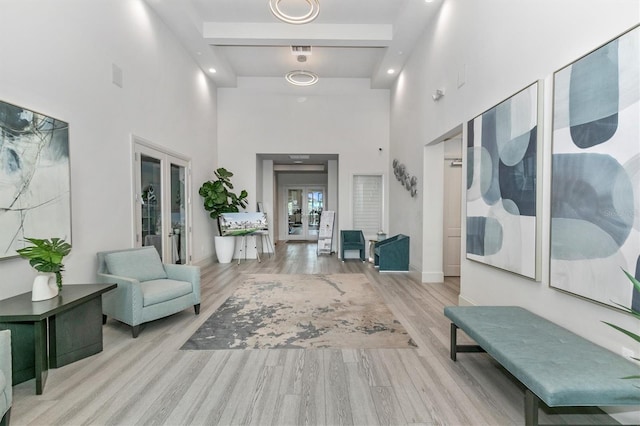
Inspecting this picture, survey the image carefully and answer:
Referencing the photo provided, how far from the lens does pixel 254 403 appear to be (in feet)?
7.23

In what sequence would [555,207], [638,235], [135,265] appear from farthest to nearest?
1. [135,265]
2. [555,207]
3. [638,235]

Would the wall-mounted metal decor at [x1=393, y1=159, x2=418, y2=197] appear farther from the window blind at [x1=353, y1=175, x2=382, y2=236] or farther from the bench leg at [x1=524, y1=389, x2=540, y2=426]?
the bench leg at [x1=524, y1=389, x2=540, y2=426]

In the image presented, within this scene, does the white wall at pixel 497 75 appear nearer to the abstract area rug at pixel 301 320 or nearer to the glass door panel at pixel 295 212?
the abstract area rug at pixel 301 320

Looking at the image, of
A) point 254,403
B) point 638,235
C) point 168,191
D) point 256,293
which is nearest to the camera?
point 638,235

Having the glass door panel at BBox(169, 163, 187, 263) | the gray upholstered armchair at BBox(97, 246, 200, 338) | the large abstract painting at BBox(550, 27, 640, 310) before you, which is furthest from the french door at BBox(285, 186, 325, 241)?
the large abstract painting at BBox(550, 27, 640, 310)

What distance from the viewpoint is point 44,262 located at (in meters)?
2.56

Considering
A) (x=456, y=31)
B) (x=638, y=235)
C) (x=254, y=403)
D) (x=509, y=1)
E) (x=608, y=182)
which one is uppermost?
(x=456, y=31)

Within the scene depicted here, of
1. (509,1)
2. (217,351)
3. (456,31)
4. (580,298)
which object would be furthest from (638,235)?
(456,31)

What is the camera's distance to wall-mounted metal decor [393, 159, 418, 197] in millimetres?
6043

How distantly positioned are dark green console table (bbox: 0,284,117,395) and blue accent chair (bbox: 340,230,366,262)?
5588 millimetres

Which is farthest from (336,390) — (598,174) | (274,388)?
(598,174)

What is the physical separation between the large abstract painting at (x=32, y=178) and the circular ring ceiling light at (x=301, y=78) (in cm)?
449

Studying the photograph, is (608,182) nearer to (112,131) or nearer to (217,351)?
(217,351)

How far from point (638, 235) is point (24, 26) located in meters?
4.92
